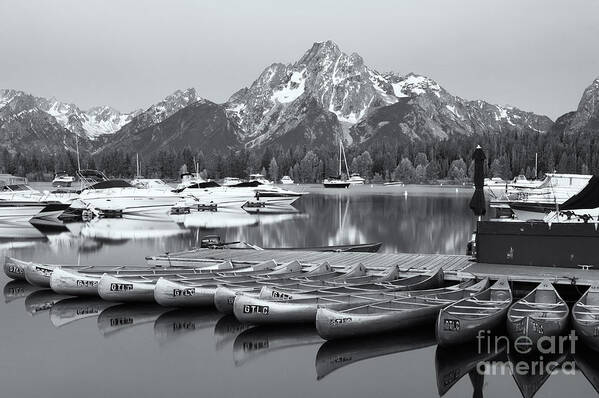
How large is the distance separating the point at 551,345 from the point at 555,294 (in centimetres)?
255

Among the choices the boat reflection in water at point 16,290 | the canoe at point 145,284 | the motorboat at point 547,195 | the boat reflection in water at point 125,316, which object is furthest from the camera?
the motorboat at point 547,195

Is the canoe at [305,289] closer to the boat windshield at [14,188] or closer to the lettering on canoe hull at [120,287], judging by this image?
the lettering on canoe hull at [120,287]

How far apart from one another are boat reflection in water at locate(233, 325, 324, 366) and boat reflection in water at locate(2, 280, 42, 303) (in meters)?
13.1

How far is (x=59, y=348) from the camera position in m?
21.7

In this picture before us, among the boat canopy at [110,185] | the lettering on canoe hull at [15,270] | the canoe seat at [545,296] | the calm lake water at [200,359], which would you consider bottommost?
the calm lake water at [200,359]

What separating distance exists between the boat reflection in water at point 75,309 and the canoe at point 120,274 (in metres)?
0.36

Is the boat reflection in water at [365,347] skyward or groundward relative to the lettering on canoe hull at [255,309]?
groundward

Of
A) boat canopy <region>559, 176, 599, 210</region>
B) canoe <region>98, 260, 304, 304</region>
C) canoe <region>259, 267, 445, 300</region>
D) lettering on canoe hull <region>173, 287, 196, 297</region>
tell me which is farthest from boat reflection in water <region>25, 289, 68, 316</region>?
boat canopy <region>559, 176, 599, 210</region>

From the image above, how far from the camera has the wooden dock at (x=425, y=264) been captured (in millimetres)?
23516

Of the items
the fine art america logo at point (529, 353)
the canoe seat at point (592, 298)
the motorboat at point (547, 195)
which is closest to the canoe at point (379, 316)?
the fine art america logo at point (529, 353)

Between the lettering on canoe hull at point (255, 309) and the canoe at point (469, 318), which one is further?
the lettering on canoe hull at point (255, 309)

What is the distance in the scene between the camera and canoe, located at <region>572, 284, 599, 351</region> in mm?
18906

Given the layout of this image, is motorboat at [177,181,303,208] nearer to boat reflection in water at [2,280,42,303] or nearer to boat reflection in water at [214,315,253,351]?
boat reflection in water at [2,280,42,303]

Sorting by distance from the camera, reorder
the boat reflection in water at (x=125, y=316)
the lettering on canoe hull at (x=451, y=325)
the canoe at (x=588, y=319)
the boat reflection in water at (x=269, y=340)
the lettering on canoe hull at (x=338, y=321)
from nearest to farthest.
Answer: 1. the canoe at (x=588, y=319)
2. the lettering on canoe hull at (x=451, y=325)
3. the lettering on canoe hull at (x=338, y=321)
4. the boat reflection in water at (x=269, y=340)
5. the boat reflection in water at (x=125, y=316)
